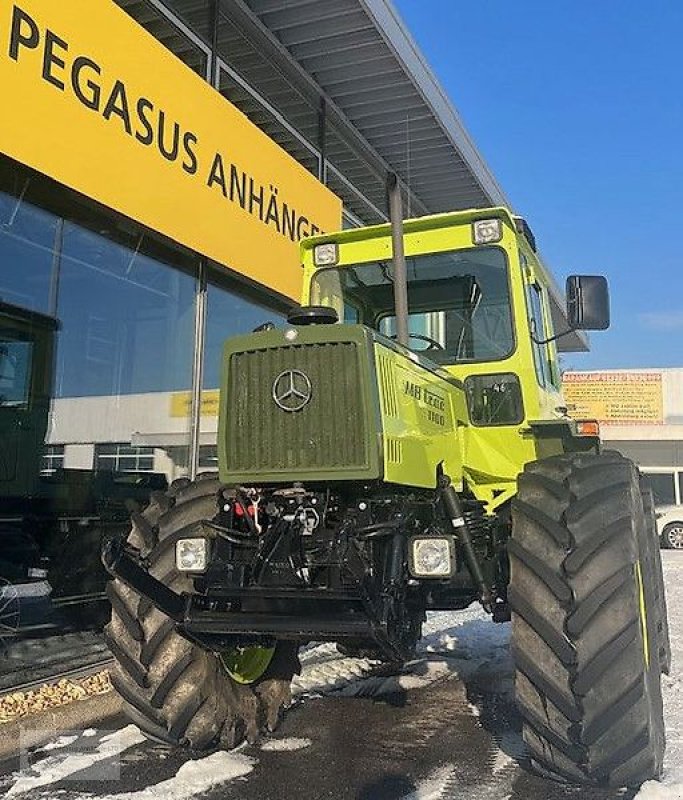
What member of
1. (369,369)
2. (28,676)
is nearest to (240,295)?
(28,676)

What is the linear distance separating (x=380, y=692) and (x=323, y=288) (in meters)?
2.66

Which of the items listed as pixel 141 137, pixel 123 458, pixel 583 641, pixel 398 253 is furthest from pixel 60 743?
pixel 141 137

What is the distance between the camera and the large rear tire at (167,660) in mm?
3754

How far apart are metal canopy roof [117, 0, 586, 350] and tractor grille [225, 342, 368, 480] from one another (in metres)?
4.63

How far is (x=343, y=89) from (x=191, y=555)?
6738 mm

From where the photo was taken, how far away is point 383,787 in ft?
12.0

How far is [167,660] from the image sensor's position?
376 centimetres

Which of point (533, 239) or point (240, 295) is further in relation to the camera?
point (240, 295)

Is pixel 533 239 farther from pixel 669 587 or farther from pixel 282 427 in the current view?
pixel 669 587

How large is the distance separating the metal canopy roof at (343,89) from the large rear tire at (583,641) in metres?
5.67

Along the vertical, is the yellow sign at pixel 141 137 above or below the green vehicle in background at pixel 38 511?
above

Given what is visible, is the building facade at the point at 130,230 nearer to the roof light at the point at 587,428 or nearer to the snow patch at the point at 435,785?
the roof light at the point at 587,428

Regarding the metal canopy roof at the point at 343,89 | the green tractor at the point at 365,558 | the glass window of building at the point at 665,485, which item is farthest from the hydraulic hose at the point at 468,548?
the glass window of building at the point at 665,485

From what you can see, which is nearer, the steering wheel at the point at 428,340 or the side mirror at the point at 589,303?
the side mirror at the point at 589,303
